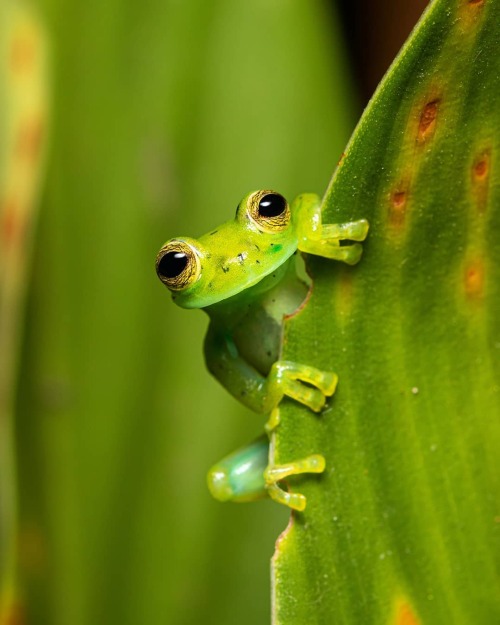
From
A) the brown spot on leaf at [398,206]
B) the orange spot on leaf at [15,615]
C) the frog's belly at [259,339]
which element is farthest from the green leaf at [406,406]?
the orange spot on leaf at [15,615]

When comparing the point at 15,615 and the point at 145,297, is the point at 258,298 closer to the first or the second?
the point at 145,297

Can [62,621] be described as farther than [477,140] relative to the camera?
Yes

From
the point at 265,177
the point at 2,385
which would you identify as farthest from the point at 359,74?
the point at 2,385

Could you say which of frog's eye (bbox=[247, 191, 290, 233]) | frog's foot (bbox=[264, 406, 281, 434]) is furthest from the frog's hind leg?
frog's eye (bbox=[247, 191, 290, 233])

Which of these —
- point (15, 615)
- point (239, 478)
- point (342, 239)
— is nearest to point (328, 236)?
point (342, 239)

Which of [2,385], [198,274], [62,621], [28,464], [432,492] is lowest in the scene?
[62,621]

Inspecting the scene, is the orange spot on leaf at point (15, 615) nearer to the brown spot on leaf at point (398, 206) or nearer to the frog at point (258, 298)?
the frog at point (258, 298)

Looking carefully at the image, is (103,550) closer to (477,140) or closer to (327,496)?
(327,496)
